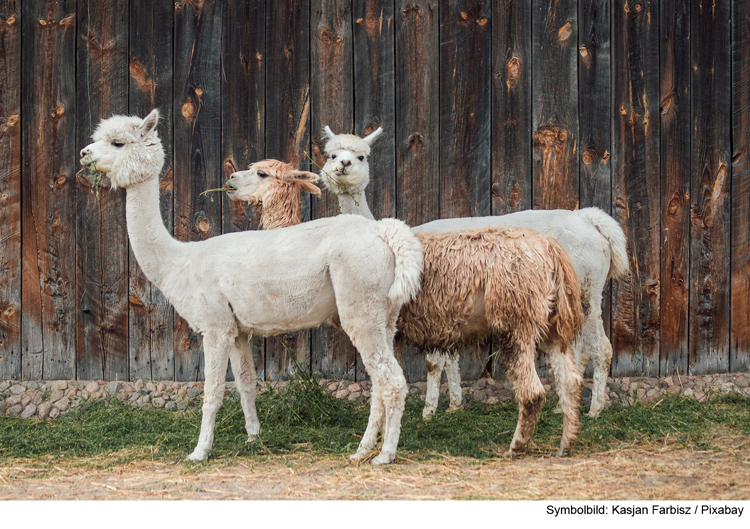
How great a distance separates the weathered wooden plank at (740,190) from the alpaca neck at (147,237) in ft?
16.1

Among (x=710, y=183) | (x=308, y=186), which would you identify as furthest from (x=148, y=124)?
(x=710, y=183)

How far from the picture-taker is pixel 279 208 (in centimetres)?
539

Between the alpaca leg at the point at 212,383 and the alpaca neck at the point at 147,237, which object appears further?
the alpaca neck at the point at 147,237

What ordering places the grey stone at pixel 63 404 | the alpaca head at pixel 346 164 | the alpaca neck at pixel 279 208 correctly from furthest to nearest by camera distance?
the grey stone at pixel 63 404, the alpaca head at pixel 346 164, the alpaca neck at pixel 279 208

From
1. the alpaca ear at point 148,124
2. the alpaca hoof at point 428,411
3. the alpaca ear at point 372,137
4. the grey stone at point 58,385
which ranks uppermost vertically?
the alpaca ear at point 372,137

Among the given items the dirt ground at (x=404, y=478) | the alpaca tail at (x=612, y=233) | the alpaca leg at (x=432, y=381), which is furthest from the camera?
the alpaca leg at (x=432, y=381)

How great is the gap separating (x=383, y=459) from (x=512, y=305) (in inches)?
48.9

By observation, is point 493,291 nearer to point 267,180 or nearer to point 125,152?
point 267,180

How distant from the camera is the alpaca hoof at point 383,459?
4.42 meters

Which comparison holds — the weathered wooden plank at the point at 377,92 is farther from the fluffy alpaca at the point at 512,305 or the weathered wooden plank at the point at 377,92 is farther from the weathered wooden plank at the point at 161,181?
the fluffy alpaca at the point at 512,305

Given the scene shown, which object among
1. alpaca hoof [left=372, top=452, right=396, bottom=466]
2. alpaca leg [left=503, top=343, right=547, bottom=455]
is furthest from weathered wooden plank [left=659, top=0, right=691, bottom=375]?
alpaca hoof [left=372, top=452, right=396, bottom=466]

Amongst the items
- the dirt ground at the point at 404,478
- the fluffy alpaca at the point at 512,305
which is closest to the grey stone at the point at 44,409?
the dirt ground at the point at 404,478

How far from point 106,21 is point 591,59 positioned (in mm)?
4420

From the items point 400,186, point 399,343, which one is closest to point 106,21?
point 400,186
